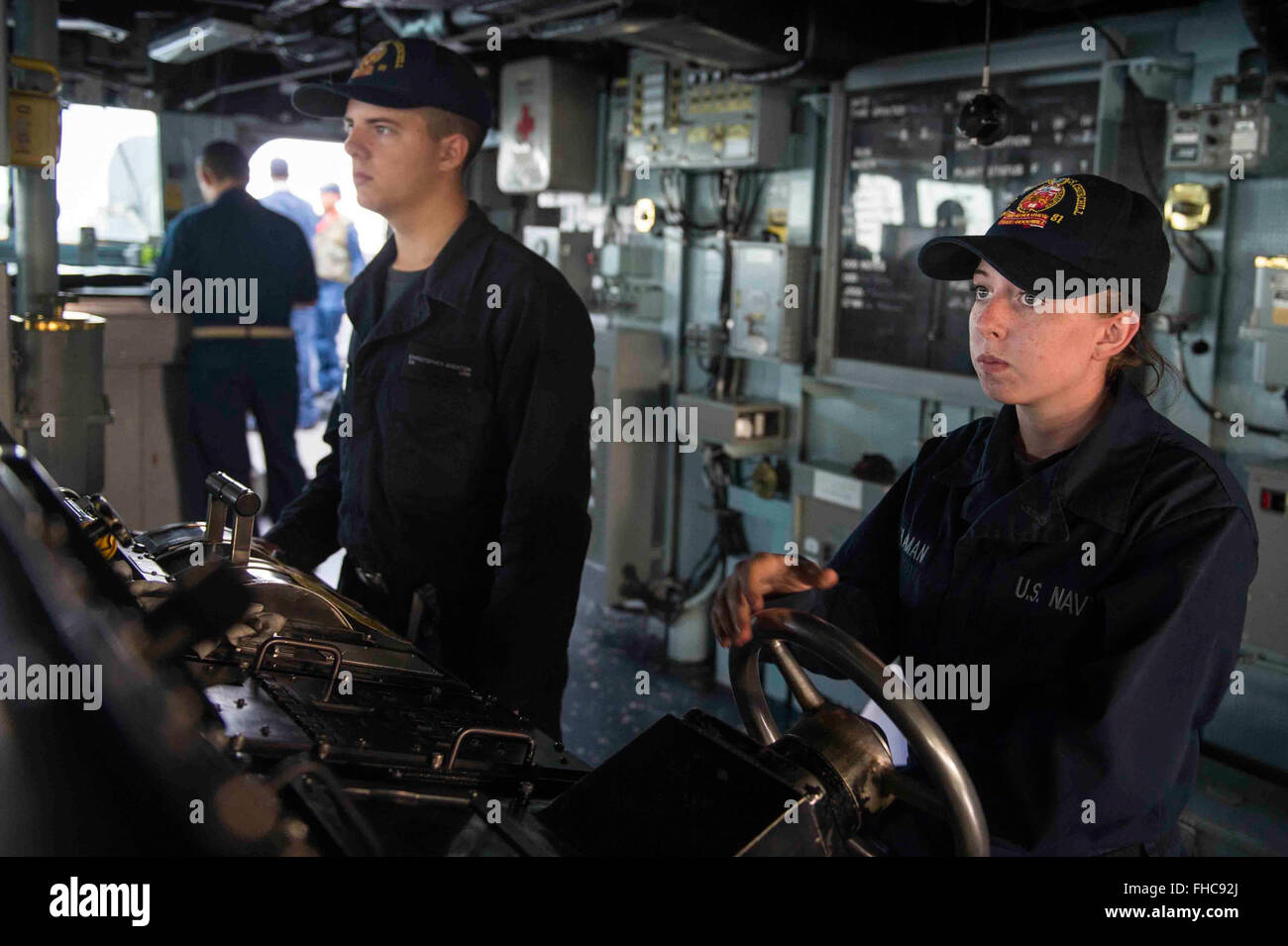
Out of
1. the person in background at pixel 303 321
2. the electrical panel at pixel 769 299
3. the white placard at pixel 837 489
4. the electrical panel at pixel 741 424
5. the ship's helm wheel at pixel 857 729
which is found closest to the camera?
the ship's helm wheel at pixel 857 729

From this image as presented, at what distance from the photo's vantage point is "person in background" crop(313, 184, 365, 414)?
9539mm

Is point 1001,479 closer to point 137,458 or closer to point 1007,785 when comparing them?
point 1007,785

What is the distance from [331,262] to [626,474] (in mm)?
5326

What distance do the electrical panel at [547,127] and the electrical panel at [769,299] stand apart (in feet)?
3.51

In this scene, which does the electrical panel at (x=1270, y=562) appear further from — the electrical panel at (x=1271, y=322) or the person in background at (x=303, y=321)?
the person in background at (x=303, y=321)

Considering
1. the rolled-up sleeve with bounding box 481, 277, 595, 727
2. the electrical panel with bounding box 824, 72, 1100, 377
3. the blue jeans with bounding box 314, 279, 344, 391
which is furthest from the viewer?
the blue jeans with bounding box 314, 279, 344, 391

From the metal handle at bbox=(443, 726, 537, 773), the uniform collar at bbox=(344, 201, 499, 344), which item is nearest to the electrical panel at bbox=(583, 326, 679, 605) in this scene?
the uniform collar at bbox=(344, 201, 499, 344)

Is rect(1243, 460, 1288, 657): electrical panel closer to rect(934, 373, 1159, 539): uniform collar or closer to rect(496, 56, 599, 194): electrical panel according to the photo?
rect(934, 373, 1159, 539): uniform collar

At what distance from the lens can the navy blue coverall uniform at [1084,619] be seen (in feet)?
4.39

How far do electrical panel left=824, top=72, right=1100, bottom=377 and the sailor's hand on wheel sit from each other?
2357 mm

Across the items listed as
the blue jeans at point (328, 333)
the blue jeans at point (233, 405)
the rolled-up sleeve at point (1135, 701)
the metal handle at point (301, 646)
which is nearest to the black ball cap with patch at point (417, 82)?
the metal handle at point (301, 646)

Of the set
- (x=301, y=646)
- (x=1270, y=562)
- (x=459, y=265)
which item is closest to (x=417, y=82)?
(x=459, y=265)

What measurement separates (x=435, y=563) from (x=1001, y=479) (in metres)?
1.09
